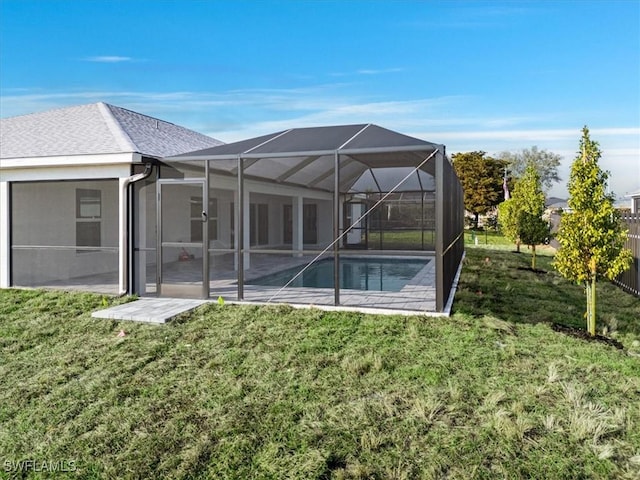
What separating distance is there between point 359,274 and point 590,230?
7657 mm

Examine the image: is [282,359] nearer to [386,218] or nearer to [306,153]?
[306,153]

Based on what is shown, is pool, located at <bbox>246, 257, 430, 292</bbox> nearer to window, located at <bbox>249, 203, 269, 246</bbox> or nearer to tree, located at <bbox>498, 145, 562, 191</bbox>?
window, located at <bbox>249, 203, 269, 246</bbox>

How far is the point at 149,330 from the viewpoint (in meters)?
6.60

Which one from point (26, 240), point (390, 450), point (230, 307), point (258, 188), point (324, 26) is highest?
point (324, 26)

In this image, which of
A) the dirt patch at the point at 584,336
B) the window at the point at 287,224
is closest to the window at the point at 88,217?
the dirt patch at the point at 584,336

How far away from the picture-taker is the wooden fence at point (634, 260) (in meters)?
10.1

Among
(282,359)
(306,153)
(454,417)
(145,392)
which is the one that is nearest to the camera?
(454,417)

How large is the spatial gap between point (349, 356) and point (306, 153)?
11.5 feet

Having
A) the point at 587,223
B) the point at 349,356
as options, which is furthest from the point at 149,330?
the point at 587,223

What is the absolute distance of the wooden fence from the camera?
10.1m

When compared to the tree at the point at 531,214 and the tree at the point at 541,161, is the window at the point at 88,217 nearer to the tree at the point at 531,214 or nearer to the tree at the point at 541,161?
the tree at the point at 531,214

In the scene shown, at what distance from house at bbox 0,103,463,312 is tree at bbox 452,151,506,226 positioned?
17450 millimetres

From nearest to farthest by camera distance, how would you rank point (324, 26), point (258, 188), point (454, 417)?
point (454, 417) < point (258, 188) < point (324, 26)

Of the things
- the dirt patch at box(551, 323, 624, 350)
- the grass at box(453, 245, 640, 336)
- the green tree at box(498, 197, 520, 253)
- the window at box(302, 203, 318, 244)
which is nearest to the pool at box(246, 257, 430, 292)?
the grass at box(453, 245, 640, 336)
